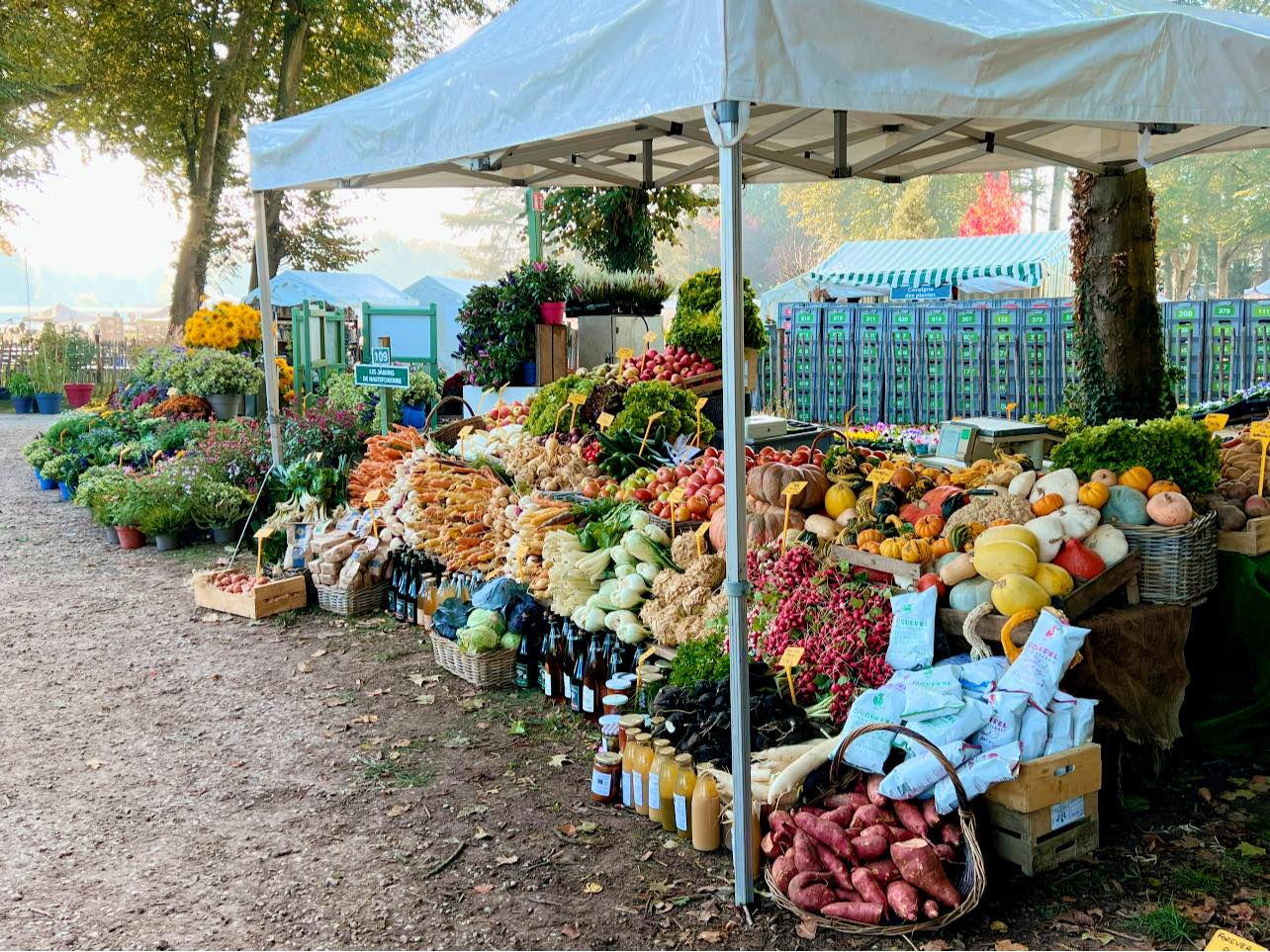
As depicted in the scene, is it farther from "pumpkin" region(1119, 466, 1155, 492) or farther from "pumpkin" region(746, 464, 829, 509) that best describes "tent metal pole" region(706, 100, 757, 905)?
"pumpkin" region(1119, 466, 1155, 492)

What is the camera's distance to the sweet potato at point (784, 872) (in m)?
3.28

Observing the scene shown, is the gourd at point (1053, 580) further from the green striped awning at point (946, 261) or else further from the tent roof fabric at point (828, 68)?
the green striped awning at point (946, 261)

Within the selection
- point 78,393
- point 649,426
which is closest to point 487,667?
point 649,426

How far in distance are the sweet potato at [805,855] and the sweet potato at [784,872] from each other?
0.02m

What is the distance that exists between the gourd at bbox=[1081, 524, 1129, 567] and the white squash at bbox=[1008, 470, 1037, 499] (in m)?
0.38

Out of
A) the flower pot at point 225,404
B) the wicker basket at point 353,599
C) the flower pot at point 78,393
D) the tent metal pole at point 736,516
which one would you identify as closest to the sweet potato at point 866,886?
the tent metal pole at point 736,516

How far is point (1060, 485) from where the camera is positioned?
4.32 metres

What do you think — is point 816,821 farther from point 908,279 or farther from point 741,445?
point 908,279

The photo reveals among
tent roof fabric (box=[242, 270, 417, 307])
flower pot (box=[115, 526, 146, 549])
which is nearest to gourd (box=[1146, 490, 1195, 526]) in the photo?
flower pot (box=[115, 526, 146, 549])

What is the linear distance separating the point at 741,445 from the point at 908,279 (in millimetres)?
24979

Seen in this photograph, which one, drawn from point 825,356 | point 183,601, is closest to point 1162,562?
point 183,601

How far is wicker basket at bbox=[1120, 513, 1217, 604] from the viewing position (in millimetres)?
4045

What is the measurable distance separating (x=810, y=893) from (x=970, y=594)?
51.7 inches

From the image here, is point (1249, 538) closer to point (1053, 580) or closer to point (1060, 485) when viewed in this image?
point (1060, 485)
